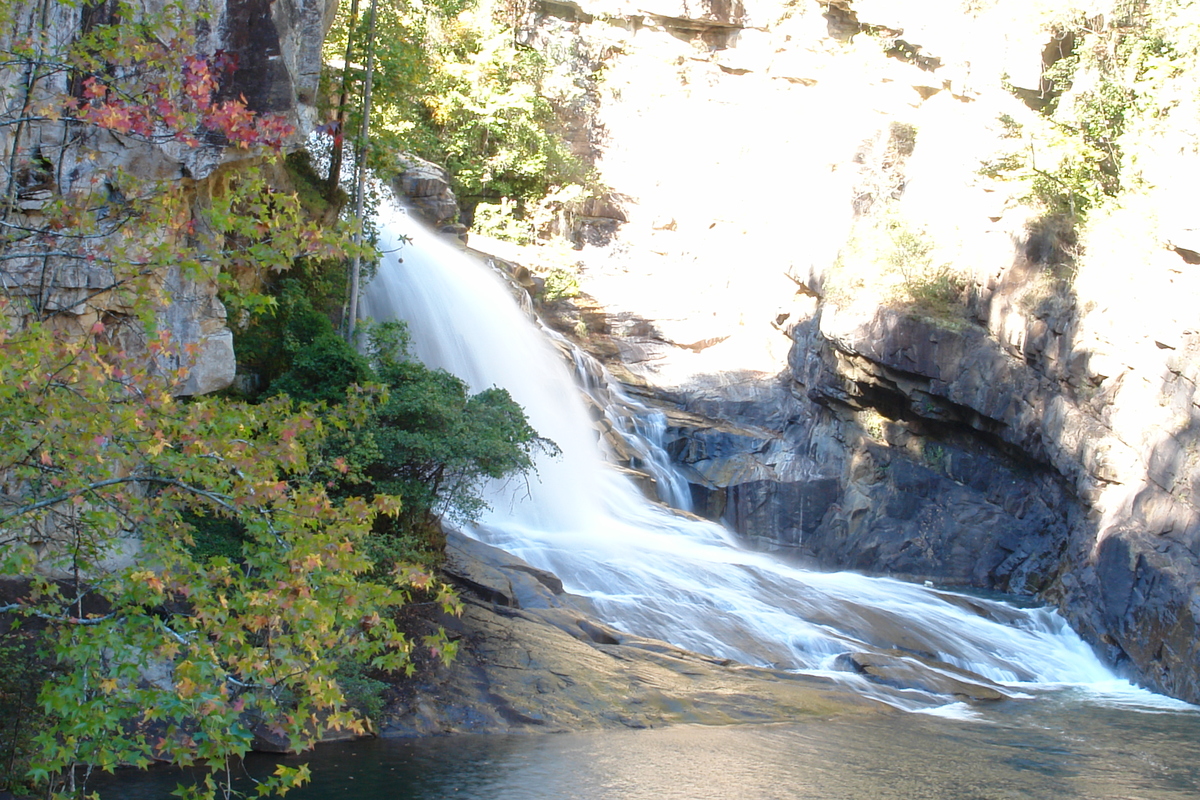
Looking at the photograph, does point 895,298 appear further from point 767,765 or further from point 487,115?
point 767,765

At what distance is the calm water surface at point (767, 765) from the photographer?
376 inches

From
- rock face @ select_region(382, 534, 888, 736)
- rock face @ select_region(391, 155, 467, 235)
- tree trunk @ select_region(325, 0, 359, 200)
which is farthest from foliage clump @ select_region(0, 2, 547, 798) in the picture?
rock face @ select_region(391, 155, 467, 235)

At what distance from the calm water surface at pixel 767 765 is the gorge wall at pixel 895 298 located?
637 centimetres

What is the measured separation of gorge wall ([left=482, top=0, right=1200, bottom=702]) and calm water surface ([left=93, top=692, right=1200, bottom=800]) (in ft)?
20.9

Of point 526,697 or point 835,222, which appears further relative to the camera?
point 835,222

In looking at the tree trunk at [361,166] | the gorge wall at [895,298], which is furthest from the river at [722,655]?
the tree trunk at [361,166]

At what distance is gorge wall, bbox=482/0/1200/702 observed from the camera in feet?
62.6

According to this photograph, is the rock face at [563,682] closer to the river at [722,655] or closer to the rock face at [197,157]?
the river at [722,655]

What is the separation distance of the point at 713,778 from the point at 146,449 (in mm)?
7081

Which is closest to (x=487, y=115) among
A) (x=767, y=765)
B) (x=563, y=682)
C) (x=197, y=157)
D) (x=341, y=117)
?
(x=341, y=117)

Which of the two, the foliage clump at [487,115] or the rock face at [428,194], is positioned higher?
the foliage clump at [487,115]

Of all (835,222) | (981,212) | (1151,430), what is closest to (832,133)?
(835,222)

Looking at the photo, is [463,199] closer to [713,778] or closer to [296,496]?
[713,778]

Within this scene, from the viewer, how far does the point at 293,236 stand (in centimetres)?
532
